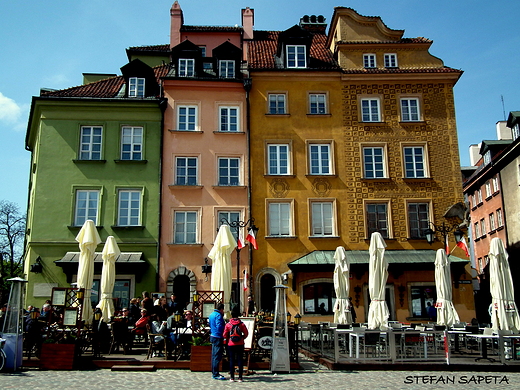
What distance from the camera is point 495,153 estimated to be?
39375 millimetres

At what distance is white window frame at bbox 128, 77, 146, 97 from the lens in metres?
28.9

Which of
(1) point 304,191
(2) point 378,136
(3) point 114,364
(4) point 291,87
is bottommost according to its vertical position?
(3) point 114,364

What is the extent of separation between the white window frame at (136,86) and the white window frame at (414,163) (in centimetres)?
1407

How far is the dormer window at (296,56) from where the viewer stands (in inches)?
1179

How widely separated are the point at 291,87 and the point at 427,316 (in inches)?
535

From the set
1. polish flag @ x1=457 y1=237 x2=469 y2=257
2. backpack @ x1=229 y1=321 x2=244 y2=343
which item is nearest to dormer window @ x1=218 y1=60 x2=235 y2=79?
polish flag @ x1=457 y1=237 x2=469 y2=257

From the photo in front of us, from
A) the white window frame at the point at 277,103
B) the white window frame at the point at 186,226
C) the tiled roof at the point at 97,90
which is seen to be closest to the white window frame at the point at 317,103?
the white window frame at the point at 277,103

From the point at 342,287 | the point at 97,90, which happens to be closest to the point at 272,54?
the point at 97,90

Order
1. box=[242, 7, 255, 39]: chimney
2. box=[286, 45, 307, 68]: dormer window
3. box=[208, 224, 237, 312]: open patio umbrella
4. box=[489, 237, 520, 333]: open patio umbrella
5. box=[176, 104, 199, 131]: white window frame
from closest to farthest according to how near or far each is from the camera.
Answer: box=[489, 237, 520, 333]: open patio umbrella → box=[208, 224, 237, 312]: open patio umbrella → box=[176, 104, 199, 131]: white window frame → box=[286, 45, 307, 68]: dormer window → box=[242, 7, 255, 39]: chimney

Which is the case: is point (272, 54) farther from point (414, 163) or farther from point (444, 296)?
point (444, 296)

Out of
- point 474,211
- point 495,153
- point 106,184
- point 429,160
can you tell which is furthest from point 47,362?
point 474,211

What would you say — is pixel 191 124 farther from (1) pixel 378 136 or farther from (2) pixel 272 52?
(1) pixel 378 136

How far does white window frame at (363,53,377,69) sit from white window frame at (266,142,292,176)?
6502 mm

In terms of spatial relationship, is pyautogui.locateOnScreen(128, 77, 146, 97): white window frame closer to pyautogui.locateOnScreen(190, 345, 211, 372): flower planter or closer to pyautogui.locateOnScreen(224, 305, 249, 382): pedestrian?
pyautogui.locateOnScreen(190, 345, 211, 372): flower planter
